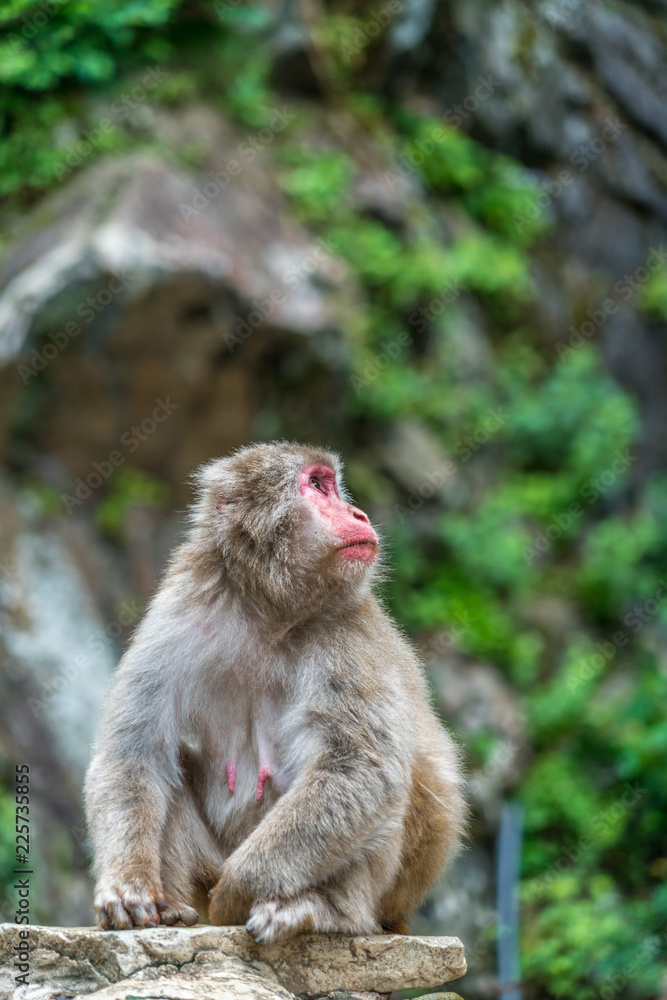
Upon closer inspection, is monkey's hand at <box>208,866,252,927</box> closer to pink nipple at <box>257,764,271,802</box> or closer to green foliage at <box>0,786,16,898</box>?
pink nipple at <box>257,764,271,802</box>

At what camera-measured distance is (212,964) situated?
8.92ft

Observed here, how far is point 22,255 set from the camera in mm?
6707

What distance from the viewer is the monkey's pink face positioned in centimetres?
312

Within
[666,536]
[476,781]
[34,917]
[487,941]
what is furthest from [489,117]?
[34,917]

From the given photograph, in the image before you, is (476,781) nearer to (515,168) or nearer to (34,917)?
(34,917)

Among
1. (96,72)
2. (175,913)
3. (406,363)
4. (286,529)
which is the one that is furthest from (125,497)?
(175,913)

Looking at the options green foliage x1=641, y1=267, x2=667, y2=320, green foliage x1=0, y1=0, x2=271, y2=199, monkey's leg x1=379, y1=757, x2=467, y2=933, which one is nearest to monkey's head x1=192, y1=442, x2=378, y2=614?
monkey's leg x1=379, y1=757, x2=467, y2=933

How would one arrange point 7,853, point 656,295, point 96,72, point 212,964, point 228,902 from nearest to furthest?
point 212,964 → point 228,902 → point 7,853 → point 96,72 → point 656,295

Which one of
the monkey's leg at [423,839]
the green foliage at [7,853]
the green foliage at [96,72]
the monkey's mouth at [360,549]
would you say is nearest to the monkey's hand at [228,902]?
the monkey's leg at [423,839]

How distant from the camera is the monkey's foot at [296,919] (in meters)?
2.73

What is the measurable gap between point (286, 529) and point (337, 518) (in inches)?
6.5

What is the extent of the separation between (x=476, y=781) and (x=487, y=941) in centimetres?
104

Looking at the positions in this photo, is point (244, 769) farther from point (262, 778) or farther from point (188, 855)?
point (188, 855)

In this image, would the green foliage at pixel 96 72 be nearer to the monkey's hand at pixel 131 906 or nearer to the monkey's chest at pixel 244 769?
the monkey's chest at pixel 244 769
